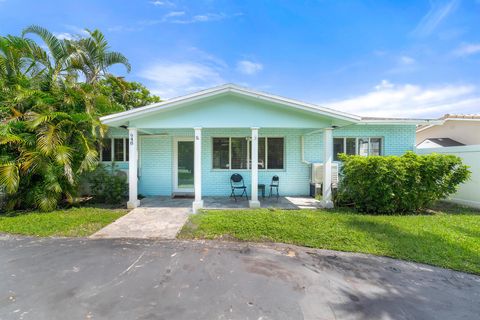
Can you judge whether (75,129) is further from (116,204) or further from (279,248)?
(279,248)

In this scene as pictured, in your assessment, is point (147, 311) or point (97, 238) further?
point (97, 238)

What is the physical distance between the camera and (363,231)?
210 inches

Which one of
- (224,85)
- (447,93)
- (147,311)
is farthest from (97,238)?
(447,93)

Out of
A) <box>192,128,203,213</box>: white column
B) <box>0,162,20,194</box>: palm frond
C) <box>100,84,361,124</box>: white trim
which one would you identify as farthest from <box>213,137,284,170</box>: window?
<box>0,162,20,194</box>: palm frond

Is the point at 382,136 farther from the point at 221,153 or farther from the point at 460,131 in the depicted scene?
the point at 221,153

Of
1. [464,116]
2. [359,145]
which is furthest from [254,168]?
[464,116]

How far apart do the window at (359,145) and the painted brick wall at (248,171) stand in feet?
0.75

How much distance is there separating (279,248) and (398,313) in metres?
2.18

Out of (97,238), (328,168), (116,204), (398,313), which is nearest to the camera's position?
(398,313)

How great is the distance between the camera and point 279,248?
4609 millimetres

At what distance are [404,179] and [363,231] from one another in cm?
265

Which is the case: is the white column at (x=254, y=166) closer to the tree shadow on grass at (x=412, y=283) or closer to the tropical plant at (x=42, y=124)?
the tree shadow on grass at (x=412, y=283)

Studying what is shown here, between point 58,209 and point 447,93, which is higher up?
point 447,93

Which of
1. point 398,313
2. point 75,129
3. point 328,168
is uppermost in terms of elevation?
point 75,129
